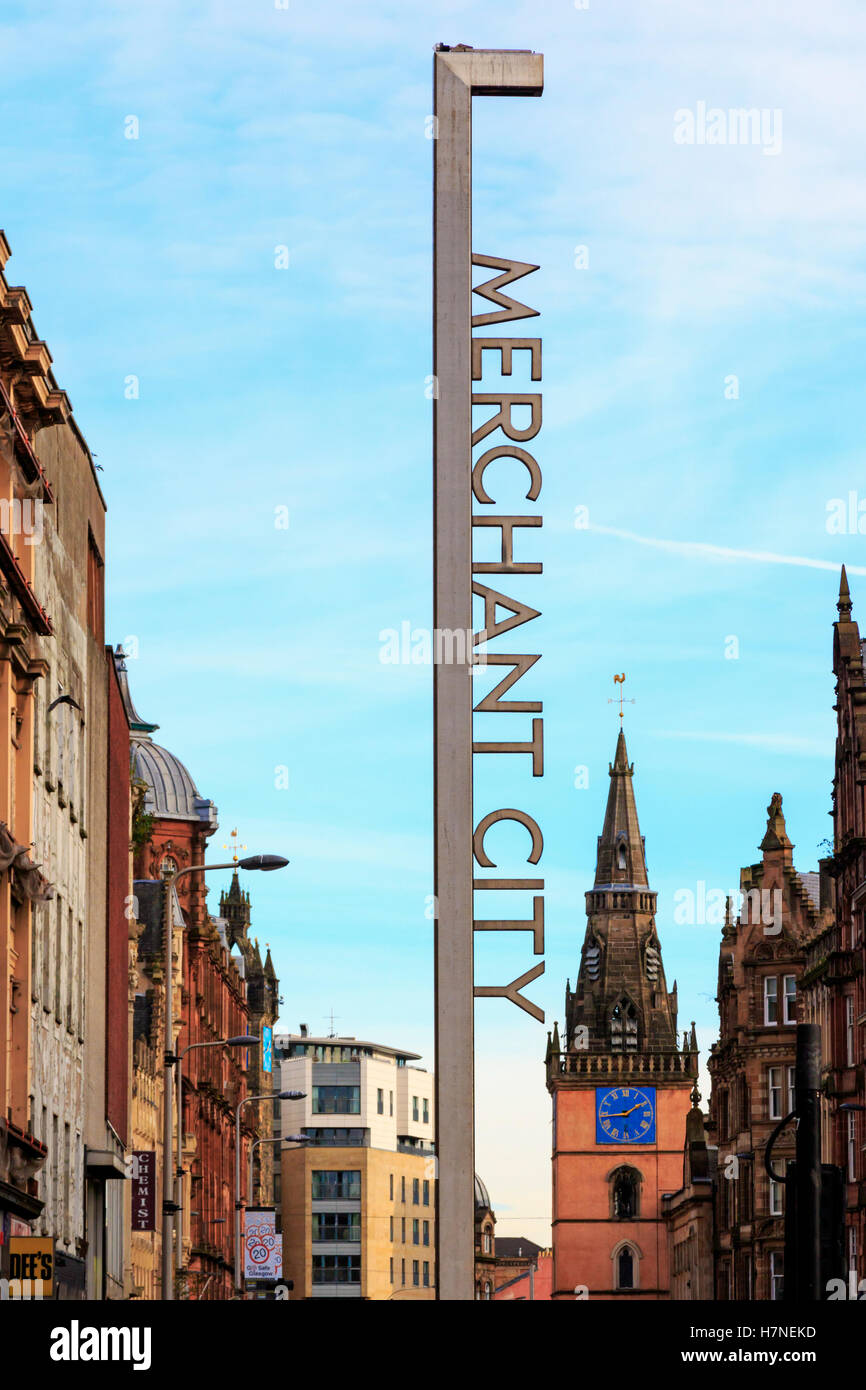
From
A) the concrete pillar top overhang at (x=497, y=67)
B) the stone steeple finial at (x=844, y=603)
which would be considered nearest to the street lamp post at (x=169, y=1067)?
the concrete pillar top overhang at (x=497, y=67)

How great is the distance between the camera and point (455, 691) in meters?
34.9

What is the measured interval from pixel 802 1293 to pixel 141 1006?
91896mm

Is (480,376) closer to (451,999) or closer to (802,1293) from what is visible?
(451,999)

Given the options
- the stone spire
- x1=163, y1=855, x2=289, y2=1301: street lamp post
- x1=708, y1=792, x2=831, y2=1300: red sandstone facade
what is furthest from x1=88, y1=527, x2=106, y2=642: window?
the stone spire

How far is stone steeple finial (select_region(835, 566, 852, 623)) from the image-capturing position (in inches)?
3642

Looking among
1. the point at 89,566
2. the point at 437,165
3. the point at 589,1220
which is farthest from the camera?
the point at 589,1220

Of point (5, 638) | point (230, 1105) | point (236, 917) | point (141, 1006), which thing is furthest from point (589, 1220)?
point (5, 638)

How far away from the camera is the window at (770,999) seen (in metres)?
114

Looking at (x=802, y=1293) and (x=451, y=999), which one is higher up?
(x=451, y=999)

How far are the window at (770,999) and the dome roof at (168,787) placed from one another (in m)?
34.1

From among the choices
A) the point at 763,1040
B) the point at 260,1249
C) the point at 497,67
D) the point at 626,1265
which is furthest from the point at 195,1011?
the point at 497,67

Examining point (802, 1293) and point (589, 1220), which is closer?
point (802, 1293)

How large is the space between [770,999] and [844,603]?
27.5 meters
